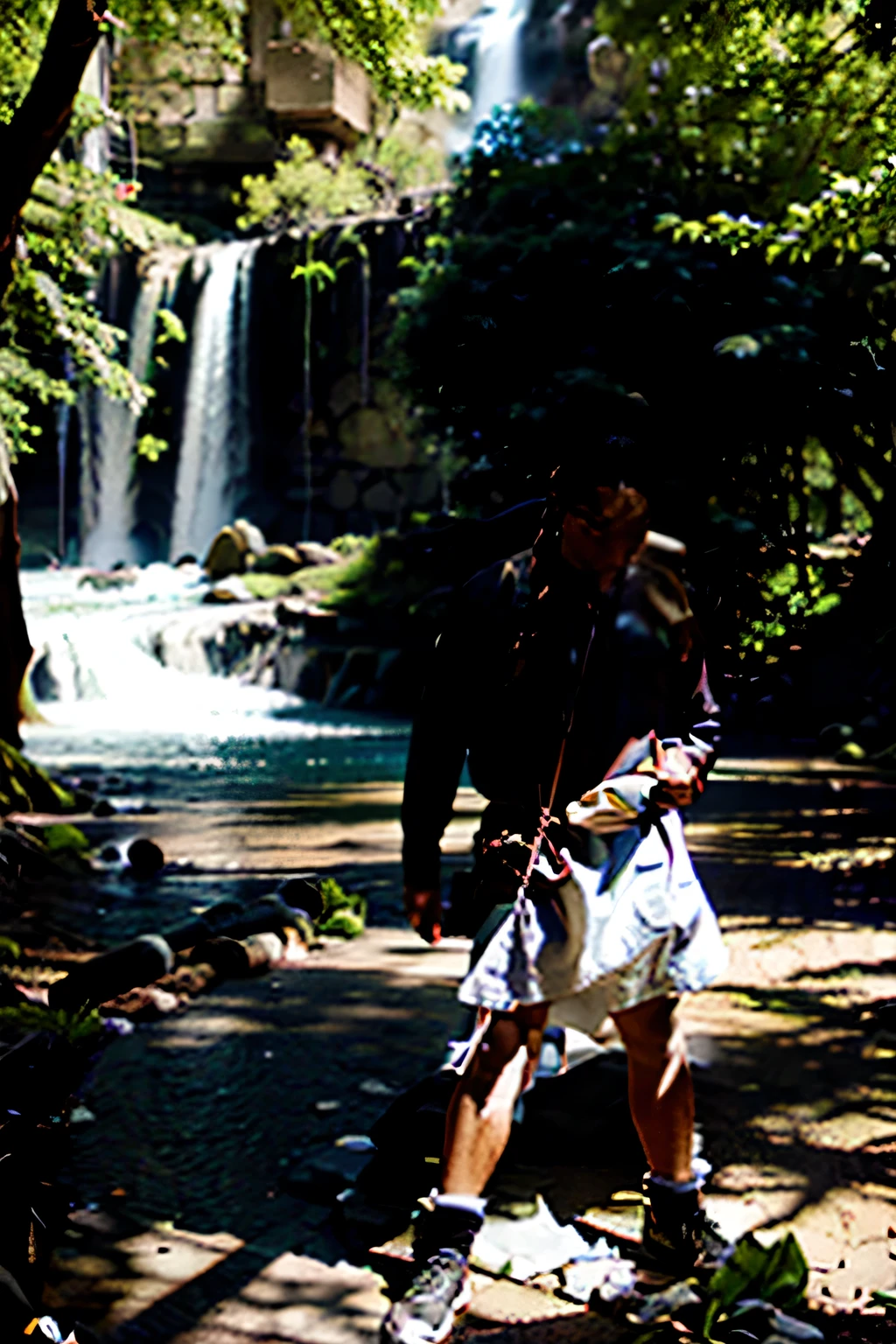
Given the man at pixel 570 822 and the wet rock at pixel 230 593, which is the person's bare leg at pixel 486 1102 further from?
the wet rock at pixel 230 593

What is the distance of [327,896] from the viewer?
19.4 feet

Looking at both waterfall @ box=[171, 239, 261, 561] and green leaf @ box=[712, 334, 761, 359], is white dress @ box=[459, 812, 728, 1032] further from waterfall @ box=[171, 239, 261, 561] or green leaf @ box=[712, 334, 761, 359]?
waterfall @ box=[171, 239, 261, 561]

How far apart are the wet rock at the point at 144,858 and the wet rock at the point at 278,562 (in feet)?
53.3

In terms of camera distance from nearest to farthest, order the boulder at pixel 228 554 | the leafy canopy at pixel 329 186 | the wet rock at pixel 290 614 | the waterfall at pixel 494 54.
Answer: the wet rock at pixel 290 614
the boulder at pixel 228 554
the leafy canopy at pixel 329 186
the waterfall at pixel 494 54

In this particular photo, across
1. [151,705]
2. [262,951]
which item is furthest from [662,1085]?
[151,705]

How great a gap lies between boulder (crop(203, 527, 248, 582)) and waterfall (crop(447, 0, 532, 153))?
19.8 metres

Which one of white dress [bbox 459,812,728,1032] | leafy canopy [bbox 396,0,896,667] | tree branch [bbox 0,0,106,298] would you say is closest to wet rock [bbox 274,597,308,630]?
tree branch [bbox 0,0,106,298]

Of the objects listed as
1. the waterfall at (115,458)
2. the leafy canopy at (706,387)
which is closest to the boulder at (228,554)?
the waterfall at (115,458)

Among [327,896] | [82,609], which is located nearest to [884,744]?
[327,896]

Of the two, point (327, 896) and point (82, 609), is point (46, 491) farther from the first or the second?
point (327, 896)

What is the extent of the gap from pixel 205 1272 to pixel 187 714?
14305 mm

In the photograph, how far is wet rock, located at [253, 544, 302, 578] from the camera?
76.5 feet

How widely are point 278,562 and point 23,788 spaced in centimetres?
→ 1617

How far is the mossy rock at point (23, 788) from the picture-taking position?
7.37 metres
